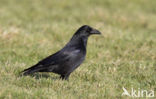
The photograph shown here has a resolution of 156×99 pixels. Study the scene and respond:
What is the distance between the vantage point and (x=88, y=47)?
10.4 meters

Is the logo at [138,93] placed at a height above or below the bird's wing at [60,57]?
below

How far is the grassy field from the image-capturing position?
6.69 m

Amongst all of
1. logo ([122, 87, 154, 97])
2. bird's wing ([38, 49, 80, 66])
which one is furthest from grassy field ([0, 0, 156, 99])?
bird's wing ([38, 49, 80, 66])

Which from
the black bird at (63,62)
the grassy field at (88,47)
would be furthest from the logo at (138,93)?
the black bird at (63,62)

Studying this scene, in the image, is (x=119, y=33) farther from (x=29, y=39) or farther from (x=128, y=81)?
(x=128, y=81)

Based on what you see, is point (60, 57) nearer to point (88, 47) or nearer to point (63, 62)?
point (63, 62)

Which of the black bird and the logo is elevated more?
the black bird

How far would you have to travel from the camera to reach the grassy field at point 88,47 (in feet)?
21.9

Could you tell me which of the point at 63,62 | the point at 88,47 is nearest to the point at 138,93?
the point at 63,62

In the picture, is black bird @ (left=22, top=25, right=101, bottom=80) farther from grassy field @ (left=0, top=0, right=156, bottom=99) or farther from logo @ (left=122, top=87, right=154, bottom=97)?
logo @ (left=122, top=87, right=154, bottom=97)

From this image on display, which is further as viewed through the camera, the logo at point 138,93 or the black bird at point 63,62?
the black bird at point 63,62

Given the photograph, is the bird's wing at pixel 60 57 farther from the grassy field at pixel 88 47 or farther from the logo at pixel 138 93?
the logo at pixel 138 93

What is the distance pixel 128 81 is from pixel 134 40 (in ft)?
12.6

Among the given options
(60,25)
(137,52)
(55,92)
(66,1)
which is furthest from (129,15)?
(55,92)
